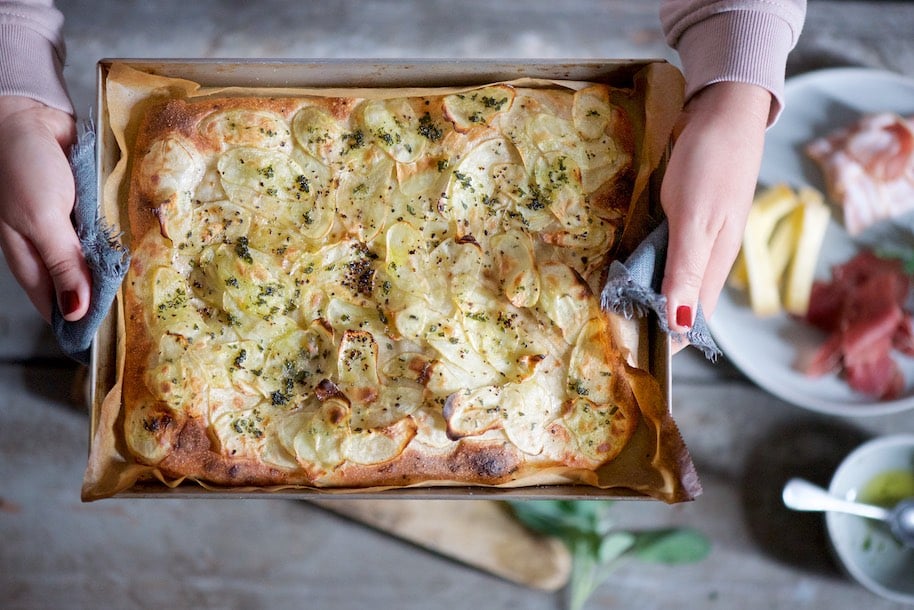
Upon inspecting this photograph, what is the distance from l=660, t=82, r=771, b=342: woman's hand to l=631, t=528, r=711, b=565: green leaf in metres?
1.11

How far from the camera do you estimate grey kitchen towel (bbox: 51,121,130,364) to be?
1.66m

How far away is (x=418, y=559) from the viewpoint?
2.63m

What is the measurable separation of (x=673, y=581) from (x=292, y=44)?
7.62 ft

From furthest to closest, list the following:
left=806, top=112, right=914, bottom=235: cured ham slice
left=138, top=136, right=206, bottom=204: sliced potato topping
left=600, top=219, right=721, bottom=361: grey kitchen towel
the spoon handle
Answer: left=806, top=112, right=914, bottom=235: cured ham slice < the spoon handle < left=138, top=136, right=206, bottom=204: sliced potato topping < left=600, top=219, right=721, bottom=361: grey kitchen towel

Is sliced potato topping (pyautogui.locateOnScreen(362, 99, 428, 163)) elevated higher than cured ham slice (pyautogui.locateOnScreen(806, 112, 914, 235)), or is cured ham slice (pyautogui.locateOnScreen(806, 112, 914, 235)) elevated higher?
sliced potato topping (pyautogui.locateOnScreen(362, 99, 428, 163))

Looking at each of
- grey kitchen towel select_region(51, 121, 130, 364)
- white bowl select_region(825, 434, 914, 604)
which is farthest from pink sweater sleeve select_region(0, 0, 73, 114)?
white bowl select_region(825, 434, 914, 604)

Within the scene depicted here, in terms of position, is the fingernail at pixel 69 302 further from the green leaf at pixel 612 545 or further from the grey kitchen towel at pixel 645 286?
the green leaf at pixel 612 545

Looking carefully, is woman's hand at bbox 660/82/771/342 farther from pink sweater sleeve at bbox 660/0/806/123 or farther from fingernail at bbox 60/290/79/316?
fingernail at bbox 60/290/79/316

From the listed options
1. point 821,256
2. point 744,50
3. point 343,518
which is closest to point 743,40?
point 744,50

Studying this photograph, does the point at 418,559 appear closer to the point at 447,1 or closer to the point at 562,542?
the point at 562,542

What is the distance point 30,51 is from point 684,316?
166 centimetres

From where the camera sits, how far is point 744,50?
→ 1765 mm

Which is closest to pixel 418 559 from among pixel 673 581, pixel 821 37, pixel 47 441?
pixel 673 581

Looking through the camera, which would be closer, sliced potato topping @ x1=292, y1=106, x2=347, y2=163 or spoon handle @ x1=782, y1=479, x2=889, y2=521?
sliced potato topping @ x1=292, y1=106, x2=347, y2=163
